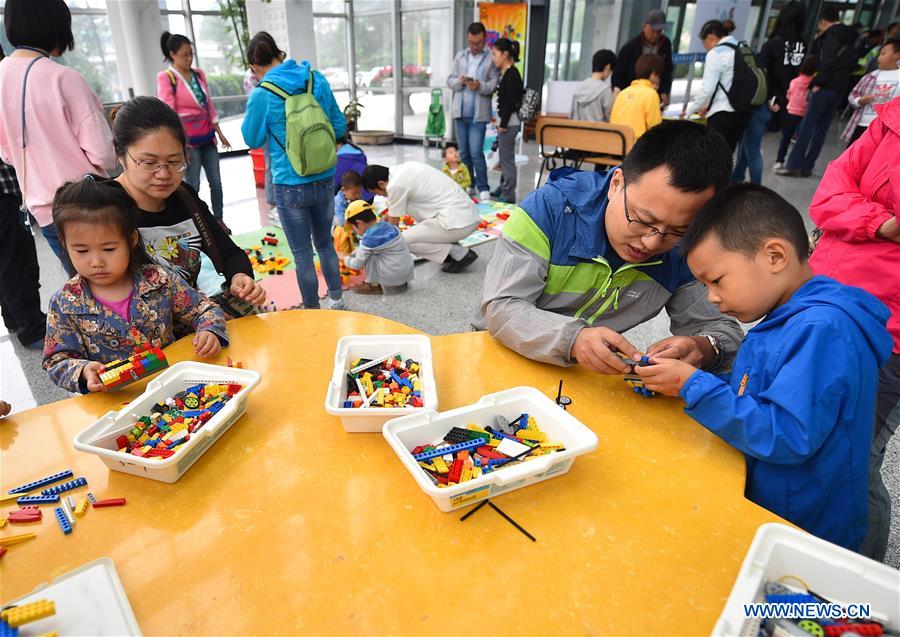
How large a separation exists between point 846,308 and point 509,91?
458cm

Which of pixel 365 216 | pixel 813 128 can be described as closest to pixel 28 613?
pixel 365 216

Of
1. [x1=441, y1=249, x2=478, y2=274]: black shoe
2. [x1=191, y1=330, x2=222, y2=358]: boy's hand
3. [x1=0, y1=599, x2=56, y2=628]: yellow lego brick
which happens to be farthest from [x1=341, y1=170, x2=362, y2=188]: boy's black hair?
[x1=0, y1=599, x2=56, y2=628]: yellow lego brick

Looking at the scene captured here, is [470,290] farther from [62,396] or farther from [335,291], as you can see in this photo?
[62,396]

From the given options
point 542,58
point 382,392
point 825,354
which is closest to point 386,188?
point 382,392

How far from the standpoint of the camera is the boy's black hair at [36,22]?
1895mm

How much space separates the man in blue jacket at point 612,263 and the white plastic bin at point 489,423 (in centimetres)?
21

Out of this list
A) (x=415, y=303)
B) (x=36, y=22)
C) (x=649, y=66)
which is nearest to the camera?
(x=36, y=22)

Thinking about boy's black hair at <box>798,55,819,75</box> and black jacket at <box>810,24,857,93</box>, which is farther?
boy's black hair at <box>798,55,819,75</box>

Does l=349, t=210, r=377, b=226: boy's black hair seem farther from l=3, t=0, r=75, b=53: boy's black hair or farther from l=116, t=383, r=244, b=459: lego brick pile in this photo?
l=116, t=383, r=244, b=459: lego brick pile

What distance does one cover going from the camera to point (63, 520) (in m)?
0.81

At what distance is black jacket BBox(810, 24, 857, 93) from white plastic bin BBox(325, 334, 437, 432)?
→ 623 cm

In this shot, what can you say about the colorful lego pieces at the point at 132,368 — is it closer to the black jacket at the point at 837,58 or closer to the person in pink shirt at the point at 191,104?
the person in pink shirt at the point at 191,104

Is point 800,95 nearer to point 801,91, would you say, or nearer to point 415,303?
point 801,91

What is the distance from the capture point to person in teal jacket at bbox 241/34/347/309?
2.57 metres
